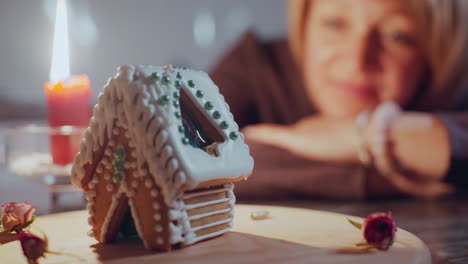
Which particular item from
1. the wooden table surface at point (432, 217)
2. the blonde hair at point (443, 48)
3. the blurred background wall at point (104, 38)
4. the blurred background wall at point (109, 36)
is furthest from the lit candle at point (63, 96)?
the blonde hair at point (443, 48)

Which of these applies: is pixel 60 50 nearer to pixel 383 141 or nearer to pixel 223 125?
pixel 223 125

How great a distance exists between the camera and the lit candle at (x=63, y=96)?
4.10 feet

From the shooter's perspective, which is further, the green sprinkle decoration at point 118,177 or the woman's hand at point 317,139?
the woman's hand at point 317,139

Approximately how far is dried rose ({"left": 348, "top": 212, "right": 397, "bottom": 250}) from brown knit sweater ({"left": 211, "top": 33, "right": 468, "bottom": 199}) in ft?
3.93

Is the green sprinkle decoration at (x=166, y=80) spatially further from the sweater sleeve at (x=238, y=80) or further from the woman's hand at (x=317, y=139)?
the sweater sleeve at (x=238, y=80)

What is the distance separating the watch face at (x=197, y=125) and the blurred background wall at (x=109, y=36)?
5.18 feet

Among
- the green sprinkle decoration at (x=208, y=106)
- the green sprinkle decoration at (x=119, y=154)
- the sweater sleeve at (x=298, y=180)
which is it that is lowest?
the sweater sleeve at (x=298, y=180)

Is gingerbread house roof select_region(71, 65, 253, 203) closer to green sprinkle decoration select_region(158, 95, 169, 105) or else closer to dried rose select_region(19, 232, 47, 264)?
green sprinkle decoration select_region(158, 95, 169, 105)

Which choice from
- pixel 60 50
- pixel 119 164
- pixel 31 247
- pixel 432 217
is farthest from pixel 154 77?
pixel 432 217

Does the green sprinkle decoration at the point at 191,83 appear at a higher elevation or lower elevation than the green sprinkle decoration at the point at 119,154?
higher

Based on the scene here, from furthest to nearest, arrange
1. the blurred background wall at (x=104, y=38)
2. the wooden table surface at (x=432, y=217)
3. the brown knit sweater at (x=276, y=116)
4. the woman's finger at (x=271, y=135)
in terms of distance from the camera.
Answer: the blurred background wall at (x=104, y=38)
the woman's finger at (x=271, y=135)
the brown knit sweater at (x=276, y=116)
the wooden table surface at (x=432, y=217)

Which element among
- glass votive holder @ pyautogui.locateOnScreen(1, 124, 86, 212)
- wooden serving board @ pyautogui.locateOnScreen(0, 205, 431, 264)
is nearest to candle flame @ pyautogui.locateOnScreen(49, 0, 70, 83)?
glass votive holder @ pyautogui.locateOnScreen(1, 124, 86, 212)

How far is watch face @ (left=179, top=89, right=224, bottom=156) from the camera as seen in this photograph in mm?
822

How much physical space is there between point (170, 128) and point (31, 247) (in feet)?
0.69
